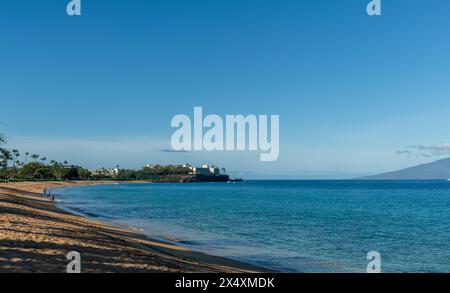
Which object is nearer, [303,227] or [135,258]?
[135,258]

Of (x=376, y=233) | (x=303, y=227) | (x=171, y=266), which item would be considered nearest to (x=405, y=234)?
(x=376, y=233)

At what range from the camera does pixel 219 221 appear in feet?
140

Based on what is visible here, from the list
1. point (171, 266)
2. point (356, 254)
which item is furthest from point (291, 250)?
point (171, 266)

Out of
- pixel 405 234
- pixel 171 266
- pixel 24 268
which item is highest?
pixel 24 268

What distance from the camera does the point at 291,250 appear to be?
26.0 metres
